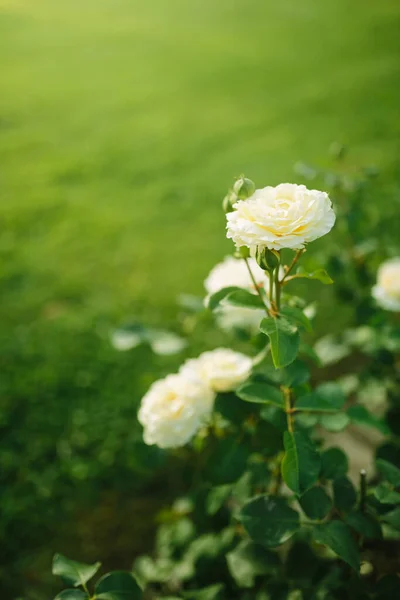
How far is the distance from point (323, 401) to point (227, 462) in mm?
244

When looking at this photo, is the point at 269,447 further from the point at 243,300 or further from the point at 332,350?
the point at 332,350

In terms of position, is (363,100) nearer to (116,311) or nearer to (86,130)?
(86,130)

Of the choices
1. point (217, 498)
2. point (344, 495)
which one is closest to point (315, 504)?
point (344, 495)

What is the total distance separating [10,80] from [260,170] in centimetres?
344

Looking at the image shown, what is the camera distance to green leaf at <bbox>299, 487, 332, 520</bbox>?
3.51ft

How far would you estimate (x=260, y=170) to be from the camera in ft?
13.5

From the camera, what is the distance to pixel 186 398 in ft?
3.80

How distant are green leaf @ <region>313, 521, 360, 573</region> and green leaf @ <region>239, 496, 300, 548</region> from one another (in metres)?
0.05

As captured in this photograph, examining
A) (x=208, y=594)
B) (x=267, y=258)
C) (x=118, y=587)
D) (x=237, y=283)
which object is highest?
(x=267, y=258)

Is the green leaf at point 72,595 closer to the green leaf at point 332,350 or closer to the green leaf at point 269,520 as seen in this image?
the green leaf at point 269,520

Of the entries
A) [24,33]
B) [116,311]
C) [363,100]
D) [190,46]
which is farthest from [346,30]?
[116,311]

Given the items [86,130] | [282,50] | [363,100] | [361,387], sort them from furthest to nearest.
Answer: [282,50] < [363,100] < [86,130] < [361,387]

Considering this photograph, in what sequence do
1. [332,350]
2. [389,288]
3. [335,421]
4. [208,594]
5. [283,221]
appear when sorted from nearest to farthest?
[283,221], [335,421], [208,594], [389,288], [332,350]

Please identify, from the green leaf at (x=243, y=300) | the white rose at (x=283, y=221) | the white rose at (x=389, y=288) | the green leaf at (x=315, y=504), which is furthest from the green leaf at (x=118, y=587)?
the white rose at (x=389, y=288)
